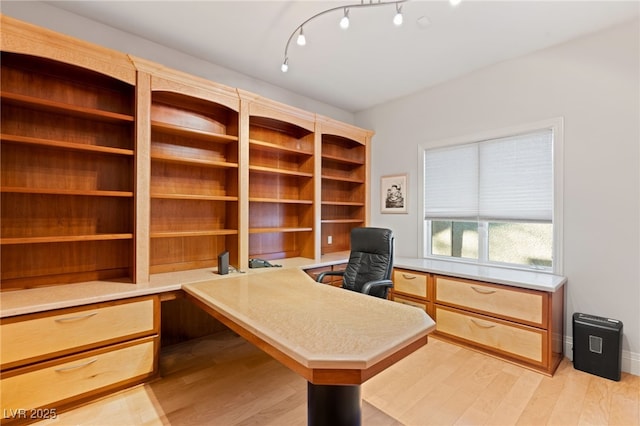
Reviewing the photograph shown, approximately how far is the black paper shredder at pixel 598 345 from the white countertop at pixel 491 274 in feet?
1.13

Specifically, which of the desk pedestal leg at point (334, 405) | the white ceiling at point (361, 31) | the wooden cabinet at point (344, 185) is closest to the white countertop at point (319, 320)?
the desk pedestal leg at point (334, 405)

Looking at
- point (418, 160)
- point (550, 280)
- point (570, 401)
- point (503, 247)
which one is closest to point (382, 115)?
point (418, 160)

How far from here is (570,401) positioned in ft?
6.51

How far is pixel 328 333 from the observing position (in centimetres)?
126

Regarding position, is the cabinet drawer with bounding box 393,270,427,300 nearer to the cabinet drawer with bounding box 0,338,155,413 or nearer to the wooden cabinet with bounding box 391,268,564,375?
the wooden cabinet with bounding box 391,268,564,375

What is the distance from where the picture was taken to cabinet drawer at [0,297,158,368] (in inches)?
65.4

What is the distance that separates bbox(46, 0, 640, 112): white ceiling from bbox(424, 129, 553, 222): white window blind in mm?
901

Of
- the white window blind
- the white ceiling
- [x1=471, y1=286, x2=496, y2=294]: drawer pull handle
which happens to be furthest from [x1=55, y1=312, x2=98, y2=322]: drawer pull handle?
the white window blind

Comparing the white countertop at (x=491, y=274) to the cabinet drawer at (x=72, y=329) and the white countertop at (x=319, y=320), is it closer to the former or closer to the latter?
the white countertop at (x=319, y=320)

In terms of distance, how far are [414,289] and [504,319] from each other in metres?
0.88

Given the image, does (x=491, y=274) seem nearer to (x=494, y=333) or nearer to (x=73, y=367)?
(x=494, y=333)

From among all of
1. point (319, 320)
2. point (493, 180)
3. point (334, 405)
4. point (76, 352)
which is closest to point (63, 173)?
point (76, 352)

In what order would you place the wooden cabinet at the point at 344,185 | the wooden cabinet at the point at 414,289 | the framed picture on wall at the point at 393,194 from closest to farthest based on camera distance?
the wooden cabinet at the point at 414,289
the framed picture on wall at the point at 393,194
the wooden cabinet at the point at 344,185

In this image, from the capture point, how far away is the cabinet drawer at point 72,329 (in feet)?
5.45
